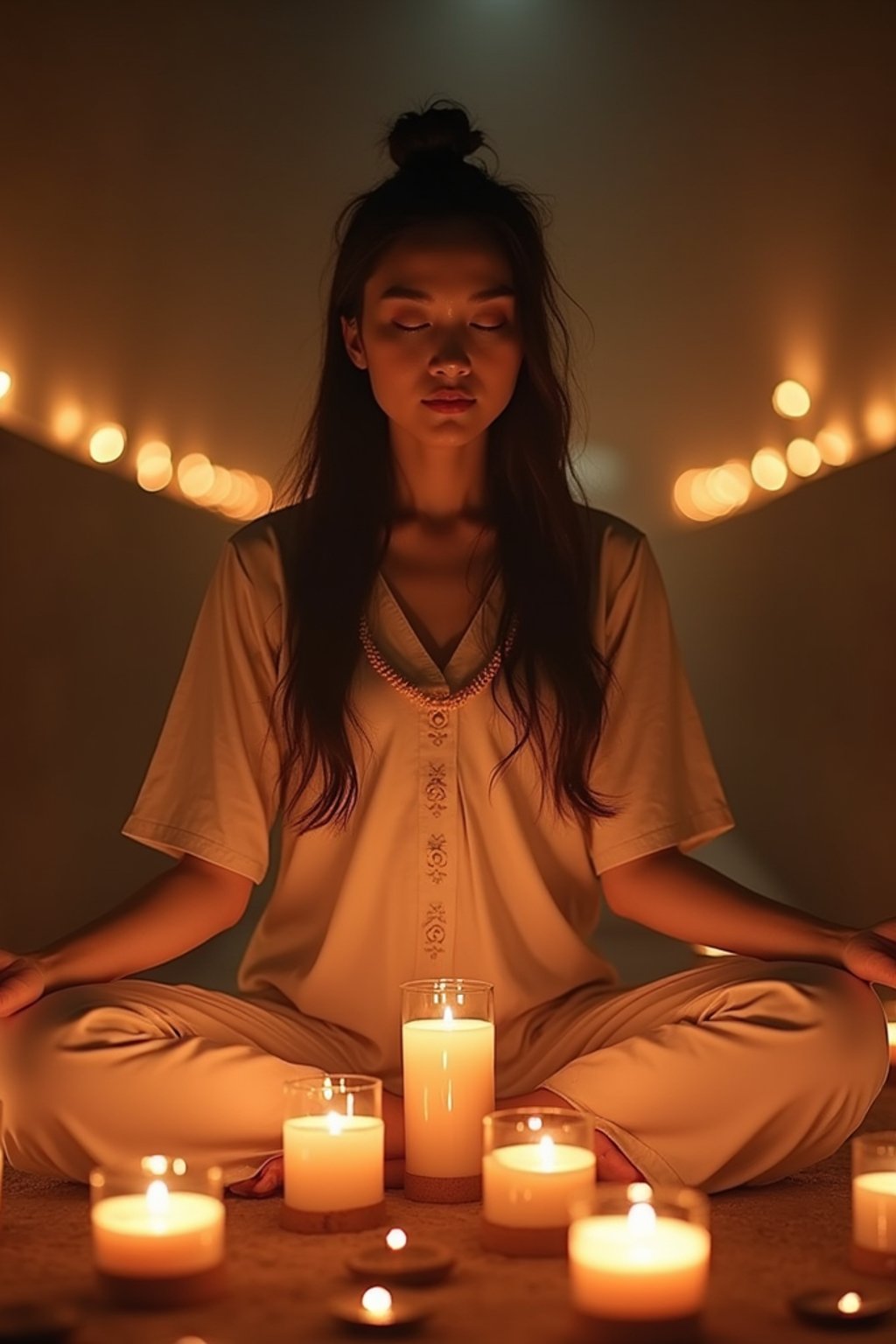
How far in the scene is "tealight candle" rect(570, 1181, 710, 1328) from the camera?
170cm

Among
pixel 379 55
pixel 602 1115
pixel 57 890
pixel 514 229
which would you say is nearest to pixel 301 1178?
pixel 602 1115

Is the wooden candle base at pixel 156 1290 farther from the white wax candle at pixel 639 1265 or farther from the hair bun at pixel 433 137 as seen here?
the hair bun at pixel 433 137

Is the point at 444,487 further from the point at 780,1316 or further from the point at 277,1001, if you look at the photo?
the point at 780,1316

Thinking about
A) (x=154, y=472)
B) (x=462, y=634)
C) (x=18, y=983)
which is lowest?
(x=18, y=983)

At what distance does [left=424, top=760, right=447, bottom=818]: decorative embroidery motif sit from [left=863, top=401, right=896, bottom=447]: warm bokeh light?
1503 mm

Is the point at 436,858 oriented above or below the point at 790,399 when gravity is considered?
below

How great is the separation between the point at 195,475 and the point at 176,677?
0.37 m

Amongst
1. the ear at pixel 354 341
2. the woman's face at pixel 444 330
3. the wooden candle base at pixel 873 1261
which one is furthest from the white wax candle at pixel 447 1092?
the ear at pixel 354 341

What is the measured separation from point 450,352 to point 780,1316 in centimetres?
119

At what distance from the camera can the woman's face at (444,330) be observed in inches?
98.9

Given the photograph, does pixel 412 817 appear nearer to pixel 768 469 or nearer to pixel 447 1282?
pixel 447 1282

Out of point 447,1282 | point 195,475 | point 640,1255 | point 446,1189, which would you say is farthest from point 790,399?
point 640,1255

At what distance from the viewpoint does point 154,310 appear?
380 centimetres

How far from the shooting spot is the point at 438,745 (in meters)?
2.50
